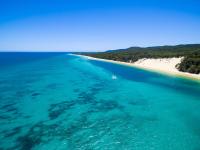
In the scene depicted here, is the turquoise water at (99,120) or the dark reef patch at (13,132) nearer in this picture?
the turquoise water at (99,120)

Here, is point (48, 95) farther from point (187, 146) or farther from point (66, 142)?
point (187, 146)

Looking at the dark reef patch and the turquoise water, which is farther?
the dark reef patch

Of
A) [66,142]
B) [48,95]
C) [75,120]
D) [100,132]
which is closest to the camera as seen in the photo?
[66,142]

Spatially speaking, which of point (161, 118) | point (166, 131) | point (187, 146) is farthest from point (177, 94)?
point (187, 146)

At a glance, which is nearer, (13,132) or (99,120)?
(13,132)

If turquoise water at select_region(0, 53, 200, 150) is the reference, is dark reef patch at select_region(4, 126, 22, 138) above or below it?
above

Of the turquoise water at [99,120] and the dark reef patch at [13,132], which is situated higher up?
the dark reef patch at [13,132]

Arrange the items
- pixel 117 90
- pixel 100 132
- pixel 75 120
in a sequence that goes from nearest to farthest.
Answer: pixel 100 132 < pixel 75 120 < pixel 117 90

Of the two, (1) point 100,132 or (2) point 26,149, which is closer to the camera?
(2) point 26,149

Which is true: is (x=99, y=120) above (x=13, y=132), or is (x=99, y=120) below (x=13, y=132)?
below
